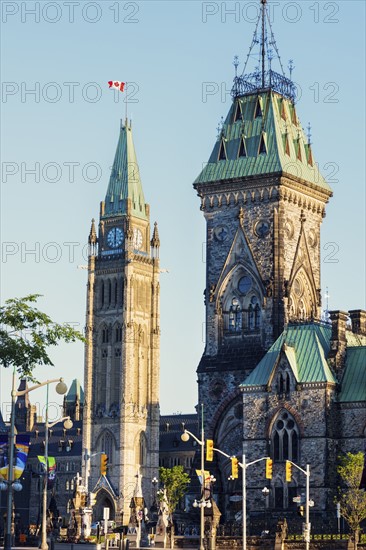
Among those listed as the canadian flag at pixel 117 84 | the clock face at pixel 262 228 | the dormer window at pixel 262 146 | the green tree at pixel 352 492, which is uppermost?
the canadian flag at pixel 117 84

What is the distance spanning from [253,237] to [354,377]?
687 inches

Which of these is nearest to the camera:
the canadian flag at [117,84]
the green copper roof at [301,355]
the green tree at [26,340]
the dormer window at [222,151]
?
the green tree at [26,340]

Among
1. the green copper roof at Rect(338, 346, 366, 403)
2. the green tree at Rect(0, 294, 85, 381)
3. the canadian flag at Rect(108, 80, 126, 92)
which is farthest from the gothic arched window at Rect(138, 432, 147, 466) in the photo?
the green tree at Rect(0, 294, 85, 381)

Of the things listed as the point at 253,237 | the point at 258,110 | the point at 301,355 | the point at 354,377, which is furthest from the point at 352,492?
the point at 258,110

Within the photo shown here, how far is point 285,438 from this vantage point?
365 feet

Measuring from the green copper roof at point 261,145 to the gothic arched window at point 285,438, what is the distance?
72.3 feet

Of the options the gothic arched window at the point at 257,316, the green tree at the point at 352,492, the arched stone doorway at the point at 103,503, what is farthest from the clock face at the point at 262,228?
the arched stone doorway at the point at 103,503

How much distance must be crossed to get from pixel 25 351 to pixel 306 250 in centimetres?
6223

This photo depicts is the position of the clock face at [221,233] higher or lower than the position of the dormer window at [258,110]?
lower

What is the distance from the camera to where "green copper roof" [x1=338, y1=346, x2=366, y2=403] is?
359 ft

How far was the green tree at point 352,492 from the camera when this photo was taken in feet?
326

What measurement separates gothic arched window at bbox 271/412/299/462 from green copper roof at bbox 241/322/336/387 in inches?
119

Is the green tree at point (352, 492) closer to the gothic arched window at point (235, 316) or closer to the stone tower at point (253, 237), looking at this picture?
the stone tower at point (253, 237)

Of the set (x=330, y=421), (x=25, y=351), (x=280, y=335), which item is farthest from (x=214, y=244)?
(x=25, y=351)
